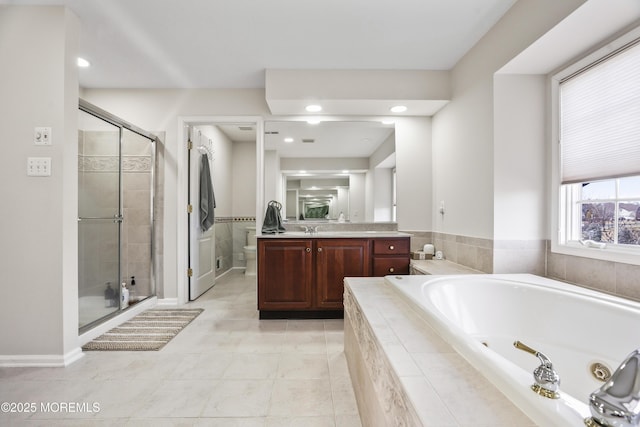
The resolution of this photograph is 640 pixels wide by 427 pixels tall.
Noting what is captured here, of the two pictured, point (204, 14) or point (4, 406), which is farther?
point (204, 14)

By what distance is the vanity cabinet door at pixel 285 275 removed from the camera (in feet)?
8.83

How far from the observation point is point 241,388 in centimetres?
163

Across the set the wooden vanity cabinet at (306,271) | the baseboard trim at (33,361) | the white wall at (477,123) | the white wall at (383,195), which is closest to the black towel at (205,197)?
the wooden vanity cabinet at (306,271)

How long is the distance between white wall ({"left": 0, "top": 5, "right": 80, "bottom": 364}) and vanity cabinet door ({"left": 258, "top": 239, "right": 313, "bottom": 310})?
4.55ft

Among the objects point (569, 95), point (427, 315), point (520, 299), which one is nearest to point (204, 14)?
point (427, 315)

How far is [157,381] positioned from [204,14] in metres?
2.34

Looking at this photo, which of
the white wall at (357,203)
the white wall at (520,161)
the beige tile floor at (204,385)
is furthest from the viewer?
the white wall at (357,203)

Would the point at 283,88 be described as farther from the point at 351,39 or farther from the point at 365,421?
the point at 365,421

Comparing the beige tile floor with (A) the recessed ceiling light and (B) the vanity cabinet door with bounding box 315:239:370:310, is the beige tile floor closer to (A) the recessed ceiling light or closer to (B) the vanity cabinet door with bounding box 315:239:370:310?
(B) the vanity cabinet door with bounding box 315:239:370:310

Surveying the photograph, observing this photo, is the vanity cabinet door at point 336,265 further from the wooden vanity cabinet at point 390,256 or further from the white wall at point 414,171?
the white wall at point 414,171

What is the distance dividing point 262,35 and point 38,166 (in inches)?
68.4

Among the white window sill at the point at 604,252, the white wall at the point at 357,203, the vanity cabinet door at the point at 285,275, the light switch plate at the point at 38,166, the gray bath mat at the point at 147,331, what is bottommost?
the gray bath mat at the point at 147,331

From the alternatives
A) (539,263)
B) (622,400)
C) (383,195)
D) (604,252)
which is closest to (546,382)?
(622,400)

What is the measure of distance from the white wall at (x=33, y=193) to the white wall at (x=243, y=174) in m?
2.99
